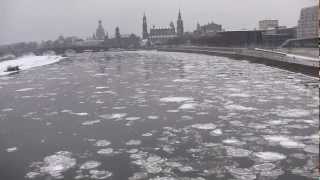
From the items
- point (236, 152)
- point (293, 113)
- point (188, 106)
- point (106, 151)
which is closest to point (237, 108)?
point (188, 106)

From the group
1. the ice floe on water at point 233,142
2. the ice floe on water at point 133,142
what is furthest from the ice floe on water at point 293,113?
the ice floe on water at point 133,142

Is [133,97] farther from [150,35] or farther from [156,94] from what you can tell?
Result: [150,35]

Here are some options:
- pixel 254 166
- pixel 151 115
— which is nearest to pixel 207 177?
pixel 254 166

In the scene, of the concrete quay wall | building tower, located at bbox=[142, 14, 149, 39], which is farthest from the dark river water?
building tower, located at bbox=[142, 14, 149, 39]

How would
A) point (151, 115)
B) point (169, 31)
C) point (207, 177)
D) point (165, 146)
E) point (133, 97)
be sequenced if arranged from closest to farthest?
point (207, 177), point (165, 146), point (151, 115), point (133, 97), point (169, 31)

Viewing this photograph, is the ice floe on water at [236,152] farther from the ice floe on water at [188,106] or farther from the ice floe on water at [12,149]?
the ice floe on water at [188,106]

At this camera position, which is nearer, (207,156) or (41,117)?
(207,156)

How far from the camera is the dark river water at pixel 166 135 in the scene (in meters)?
7.37

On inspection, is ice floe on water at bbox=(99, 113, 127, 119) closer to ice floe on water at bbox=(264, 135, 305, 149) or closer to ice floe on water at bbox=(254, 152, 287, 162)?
ice floe on water at bbox=(264, 135, 305, 149)

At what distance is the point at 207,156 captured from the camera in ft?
26.4

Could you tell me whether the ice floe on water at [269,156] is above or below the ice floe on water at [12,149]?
below

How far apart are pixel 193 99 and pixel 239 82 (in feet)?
18.6

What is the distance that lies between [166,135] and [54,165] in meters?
2.92

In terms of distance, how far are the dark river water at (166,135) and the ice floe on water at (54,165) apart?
0.02 metres
